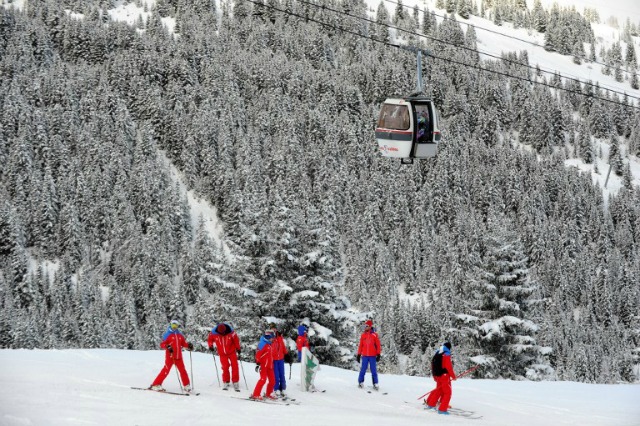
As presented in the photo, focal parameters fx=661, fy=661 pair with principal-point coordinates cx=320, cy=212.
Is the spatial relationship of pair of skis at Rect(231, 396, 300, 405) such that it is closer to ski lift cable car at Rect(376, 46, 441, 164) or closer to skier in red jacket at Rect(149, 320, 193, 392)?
skier in red jacket at Rect(149, 320, 193, 392)

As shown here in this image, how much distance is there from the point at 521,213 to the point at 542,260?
13.8 metres

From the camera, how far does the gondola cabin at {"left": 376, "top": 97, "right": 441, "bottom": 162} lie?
20531 mm

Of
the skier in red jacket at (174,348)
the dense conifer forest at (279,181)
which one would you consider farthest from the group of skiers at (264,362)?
the dense conifer forest at (279,181)

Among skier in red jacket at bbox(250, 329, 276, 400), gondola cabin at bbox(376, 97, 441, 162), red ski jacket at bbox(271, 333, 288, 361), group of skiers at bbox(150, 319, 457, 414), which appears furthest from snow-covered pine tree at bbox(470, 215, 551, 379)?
skier in red jacket at bbox(250, 329, 276, 400)

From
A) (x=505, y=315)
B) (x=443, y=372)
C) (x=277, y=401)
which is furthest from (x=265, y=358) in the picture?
(x=505, y=315)

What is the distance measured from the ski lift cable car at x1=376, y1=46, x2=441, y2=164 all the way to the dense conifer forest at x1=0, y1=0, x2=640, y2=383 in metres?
15.6

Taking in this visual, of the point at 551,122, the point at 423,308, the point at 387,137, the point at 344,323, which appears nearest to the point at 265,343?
the point at 387,137

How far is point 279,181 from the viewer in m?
111

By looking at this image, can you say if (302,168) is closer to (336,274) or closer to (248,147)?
(248,147)

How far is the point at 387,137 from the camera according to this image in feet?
68.5

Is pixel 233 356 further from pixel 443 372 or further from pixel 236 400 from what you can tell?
pixel 443 372

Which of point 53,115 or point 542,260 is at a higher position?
point 53,115

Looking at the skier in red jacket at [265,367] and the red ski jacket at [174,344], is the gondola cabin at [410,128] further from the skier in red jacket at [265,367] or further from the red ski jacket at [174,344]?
the red ski jacket at [174,344]

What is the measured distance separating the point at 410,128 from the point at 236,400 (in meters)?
10.2
